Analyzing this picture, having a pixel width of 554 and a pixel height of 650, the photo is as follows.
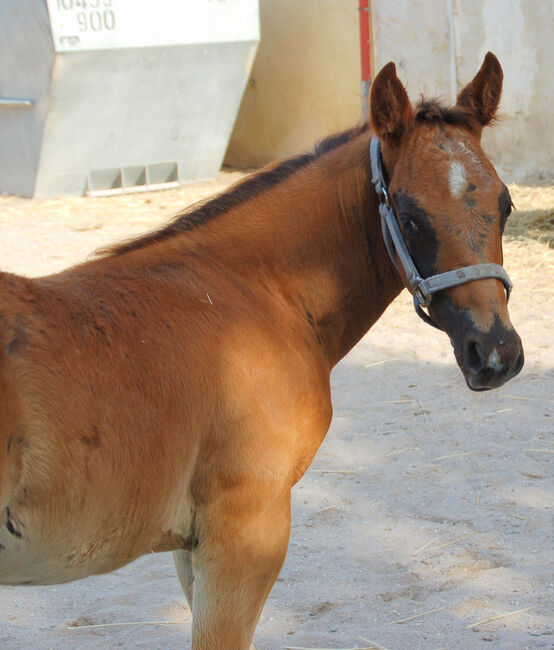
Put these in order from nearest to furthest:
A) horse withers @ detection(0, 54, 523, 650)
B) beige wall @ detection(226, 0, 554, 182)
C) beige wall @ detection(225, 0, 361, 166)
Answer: horse withers @ detection(0, 54, 523, 650), beige wall @ detection(226, 0, 554, 182), beige wall @ detection(225, 0, 361, 166)

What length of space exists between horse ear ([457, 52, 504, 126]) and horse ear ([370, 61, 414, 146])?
25 cm

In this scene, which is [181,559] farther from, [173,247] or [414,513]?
[414,513]

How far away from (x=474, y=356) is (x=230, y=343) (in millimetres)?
632

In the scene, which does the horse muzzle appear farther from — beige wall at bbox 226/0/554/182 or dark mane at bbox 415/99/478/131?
beige wall at bbox 226/0/554/182

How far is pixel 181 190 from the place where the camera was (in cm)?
1056

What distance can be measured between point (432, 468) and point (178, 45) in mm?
7323

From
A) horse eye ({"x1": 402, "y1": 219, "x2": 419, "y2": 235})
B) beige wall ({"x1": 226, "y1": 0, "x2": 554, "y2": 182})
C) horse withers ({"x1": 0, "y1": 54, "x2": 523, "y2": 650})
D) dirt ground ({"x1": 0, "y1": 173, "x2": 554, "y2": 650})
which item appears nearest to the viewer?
horse withers ({"x1": 0, "y1": 54, "x2": 523, "y2": 650})

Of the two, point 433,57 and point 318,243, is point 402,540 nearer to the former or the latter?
point 318,243

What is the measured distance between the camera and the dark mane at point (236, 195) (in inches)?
97.5

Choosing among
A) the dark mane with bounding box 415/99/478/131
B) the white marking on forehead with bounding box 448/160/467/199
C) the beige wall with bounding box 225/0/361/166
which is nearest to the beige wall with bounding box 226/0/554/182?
the beige wall with bounding box 225/0/361/166

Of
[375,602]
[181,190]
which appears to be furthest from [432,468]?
[181,190]

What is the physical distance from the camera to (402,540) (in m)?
3.48

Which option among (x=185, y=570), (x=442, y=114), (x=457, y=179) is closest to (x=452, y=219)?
(x=457, y=179)

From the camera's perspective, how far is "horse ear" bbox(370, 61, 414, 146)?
2320mm
